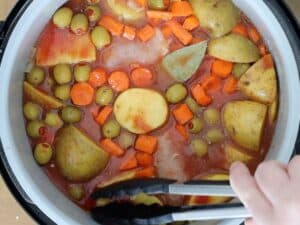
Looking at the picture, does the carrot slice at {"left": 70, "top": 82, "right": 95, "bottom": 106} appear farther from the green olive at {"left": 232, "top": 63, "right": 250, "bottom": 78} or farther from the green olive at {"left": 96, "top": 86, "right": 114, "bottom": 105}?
the green olive at {"left": 232, "top": 63, "right": 250, "bottom": 78}

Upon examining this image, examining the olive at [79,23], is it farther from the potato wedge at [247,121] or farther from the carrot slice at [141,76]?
the potato wedge at [247,121]

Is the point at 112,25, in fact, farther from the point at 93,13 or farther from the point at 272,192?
the point at 272,192

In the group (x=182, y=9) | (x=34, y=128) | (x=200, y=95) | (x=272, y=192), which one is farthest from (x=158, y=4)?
(x=272, y=192)

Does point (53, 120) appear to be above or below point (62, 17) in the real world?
below

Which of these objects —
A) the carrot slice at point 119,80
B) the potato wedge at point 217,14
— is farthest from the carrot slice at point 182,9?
the carrot slice at point 119,80

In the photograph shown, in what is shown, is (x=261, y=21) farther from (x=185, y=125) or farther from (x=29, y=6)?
(x=29, y=6)

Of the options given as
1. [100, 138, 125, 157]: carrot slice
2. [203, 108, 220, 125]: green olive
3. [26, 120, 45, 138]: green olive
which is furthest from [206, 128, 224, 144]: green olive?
[26, 120, 45, 138]: green olive
